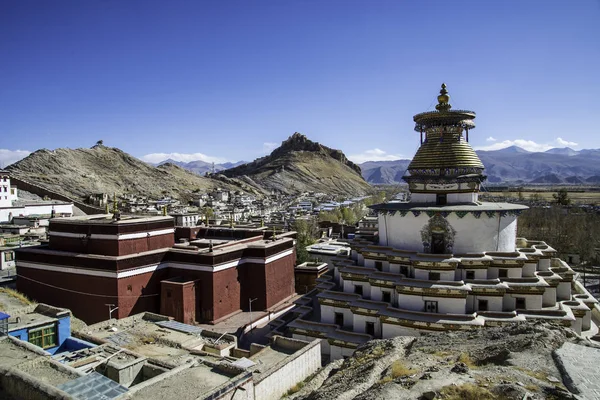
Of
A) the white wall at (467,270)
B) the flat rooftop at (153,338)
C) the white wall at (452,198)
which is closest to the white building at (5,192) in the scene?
the flat rooftop at (153,338)

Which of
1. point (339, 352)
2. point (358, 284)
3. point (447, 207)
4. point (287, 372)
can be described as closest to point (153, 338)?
point (287, 372)

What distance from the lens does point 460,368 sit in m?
10.4

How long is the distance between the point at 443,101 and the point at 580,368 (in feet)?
Answer: 52.8

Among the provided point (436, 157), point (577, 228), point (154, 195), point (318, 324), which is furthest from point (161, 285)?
point (154, 195)

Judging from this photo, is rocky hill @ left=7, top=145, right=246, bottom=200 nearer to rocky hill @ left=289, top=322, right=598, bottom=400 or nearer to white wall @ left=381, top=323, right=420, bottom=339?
white wall @ left=381, top=323, right=420, bottom=339

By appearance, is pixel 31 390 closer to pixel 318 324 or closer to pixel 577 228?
pixel 318 324

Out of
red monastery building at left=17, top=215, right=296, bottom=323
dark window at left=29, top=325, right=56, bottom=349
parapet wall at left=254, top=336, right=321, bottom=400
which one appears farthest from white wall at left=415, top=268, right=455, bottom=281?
dark window at left=29, top=325, right=56, bottom=349

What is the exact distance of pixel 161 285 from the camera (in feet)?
77.6

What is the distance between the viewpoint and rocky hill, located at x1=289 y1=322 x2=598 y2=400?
901 centimetres

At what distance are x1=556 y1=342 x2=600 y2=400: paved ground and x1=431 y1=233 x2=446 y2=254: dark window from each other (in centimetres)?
850

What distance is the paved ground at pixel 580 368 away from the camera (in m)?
8.86

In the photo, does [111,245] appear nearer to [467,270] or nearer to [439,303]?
[439,303]

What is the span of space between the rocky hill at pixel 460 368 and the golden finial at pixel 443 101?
41.0 feet

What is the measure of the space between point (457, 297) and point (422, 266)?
2.04 m
